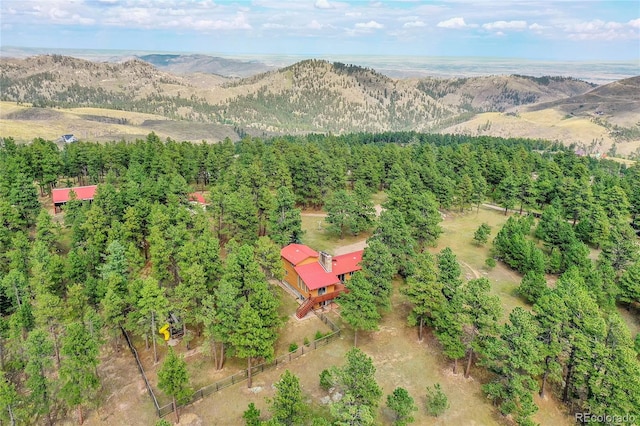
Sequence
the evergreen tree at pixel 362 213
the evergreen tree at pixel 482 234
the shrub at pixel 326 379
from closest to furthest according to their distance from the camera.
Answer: the shrub at pixel 326 379 < the evergreen tree at pixel 362 213 < the evergreen tree at pixel 482 234

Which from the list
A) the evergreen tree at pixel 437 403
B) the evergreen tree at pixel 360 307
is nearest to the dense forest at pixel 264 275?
the evergreen tree at pixel 360 307

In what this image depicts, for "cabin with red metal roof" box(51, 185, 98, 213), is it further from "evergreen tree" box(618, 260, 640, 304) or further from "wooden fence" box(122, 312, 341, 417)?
"evergreen tree" box(618, 260, 640, 304)

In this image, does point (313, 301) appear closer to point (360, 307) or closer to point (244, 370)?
point (360, 307)

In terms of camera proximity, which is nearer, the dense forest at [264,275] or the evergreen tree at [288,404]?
the evergreen tree at [288,404]

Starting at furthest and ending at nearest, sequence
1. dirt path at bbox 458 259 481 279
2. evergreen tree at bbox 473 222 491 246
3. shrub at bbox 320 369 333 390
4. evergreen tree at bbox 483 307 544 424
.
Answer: evergreen tree at bbox 473 222 491 246 < dirt path at bbox 458 259 481 279 < shrub at bbox 320 369 333 390 < evergreen tree at bbox 483 307 544 424

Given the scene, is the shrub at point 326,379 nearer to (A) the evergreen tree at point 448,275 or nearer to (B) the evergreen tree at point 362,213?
(A) the evergreen tree at point 448,275

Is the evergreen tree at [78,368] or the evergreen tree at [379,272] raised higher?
the evergreen tree at [379,272]

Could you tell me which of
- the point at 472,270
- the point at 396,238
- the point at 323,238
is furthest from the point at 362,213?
the point at 472,270

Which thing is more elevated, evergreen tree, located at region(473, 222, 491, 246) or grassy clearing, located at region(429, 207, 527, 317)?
evergreen tree, located at region(473, 222, 491, 246)

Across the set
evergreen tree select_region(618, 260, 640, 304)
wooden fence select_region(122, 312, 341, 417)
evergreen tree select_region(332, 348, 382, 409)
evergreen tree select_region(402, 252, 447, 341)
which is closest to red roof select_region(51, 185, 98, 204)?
wooden fence select_region(122, 312, 341, 417)
